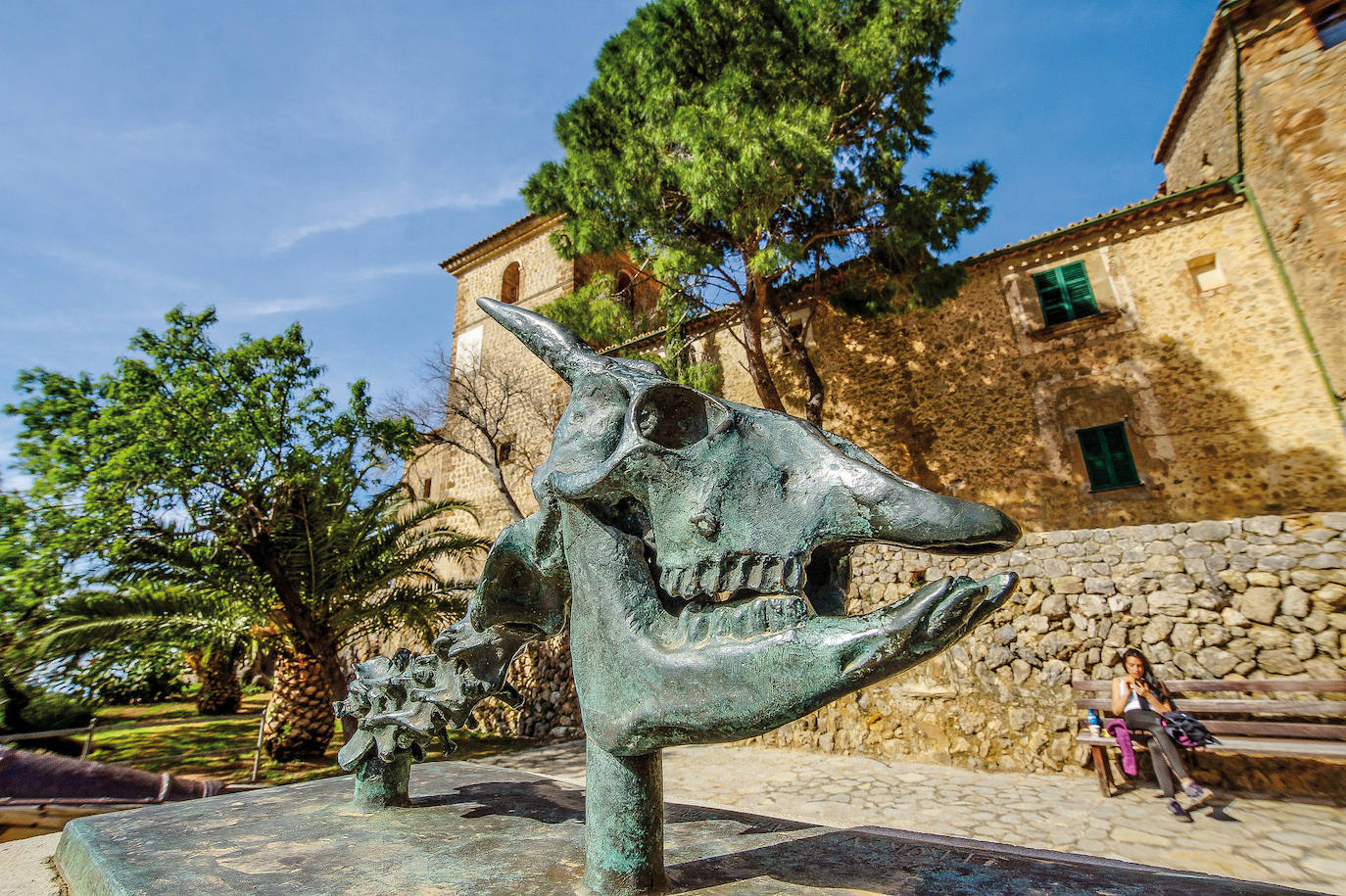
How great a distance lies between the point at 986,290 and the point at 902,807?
431 inches

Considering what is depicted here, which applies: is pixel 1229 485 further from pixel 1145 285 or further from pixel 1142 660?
pixel 1142 660

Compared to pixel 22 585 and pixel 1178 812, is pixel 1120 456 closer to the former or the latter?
pixel 1178 812

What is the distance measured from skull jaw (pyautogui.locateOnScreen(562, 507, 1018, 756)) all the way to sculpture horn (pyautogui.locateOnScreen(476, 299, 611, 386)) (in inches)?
14.1

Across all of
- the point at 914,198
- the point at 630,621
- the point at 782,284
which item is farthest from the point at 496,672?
the point at 782,284

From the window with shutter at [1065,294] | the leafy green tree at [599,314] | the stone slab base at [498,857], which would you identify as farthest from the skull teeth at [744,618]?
the window with shutter at [1065,294]

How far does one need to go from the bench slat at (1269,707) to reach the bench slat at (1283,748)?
0.26 meters

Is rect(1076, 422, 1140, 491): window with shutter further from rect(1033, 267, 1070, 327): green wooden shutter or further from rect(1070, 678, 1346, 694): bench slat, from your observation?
rect(1070, 678, 1346, 694): bench slat

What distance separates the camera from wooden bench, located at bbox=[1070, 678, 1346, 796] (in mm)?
5512

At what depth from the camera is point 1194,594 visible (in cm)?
702

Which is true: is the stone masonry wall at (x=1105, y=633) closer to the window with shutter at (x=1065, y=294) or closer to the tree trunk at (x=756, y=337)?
the tree trunk at (x=756, y=337)

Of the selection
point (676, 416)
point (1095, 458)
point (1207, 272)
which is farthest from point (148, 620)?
point (1207, 272)

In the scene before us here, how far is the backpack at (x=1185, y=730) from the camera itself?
559cm

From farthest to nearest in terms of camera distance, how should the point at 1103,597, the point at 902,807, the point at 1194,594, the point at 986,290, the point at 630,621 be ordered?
the point at 986,290
the point at 1103,597
the point at 1194,594
the point at 902,807
the point at 630,621

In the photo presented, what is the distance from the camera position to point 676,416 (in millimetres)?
1290
